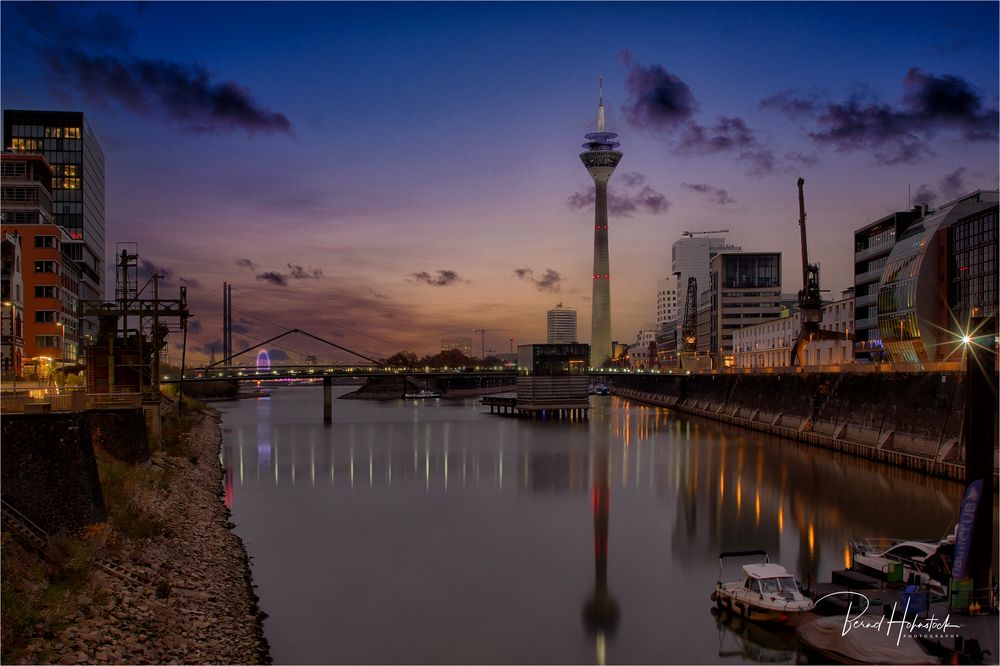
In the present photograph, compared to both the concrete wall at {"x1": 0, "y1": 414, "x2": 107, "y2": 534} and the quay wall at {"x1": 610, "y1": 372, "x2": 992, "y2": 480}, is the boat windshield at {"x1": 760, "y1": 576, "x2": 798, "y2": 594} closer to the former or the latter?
the concrete wall at {"x1": 0, "y1": 414, "x2": 107, "y2": 534}

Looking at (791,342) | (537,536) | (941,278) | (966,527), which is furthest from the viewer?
(791,342)

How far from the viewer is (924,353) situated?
60656 mm

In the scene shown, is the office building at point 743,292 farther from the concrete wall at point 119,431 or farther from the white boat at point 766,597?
the white boat at point 766,597

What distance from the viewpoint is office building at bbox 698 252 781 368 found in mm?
130000

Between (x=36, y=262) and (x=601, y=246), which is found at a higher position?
(x=601, y=246)

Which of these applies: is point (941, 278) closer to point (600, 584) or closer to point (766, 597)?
point (600, 584)

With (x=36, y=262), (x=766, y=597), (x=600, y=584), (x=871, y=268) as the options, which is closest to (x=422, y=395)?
(x=871, y=268)

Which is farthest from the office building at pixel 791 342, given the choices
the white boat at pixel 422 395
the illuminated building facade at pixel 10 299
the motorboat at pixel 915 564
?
the white boat at pixel 422 395

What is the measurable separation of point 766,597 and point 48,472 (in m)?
16.2

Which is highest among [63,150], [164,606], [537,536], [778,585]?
[63,150]

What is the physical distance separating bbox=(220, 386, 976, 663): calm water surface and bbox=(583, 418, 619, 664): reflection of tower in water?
0.24 feet

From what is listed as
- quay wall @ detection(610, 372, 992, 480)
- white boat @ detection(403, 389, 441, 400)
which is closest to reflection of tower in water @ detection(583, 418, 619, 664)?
quay wall @ detection(610, 372, 992, 480)

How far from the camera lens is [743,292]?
133 meters

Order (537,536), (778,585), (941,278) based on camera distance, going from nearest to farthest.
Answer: (778,585) → (537,536) → (941,278)
